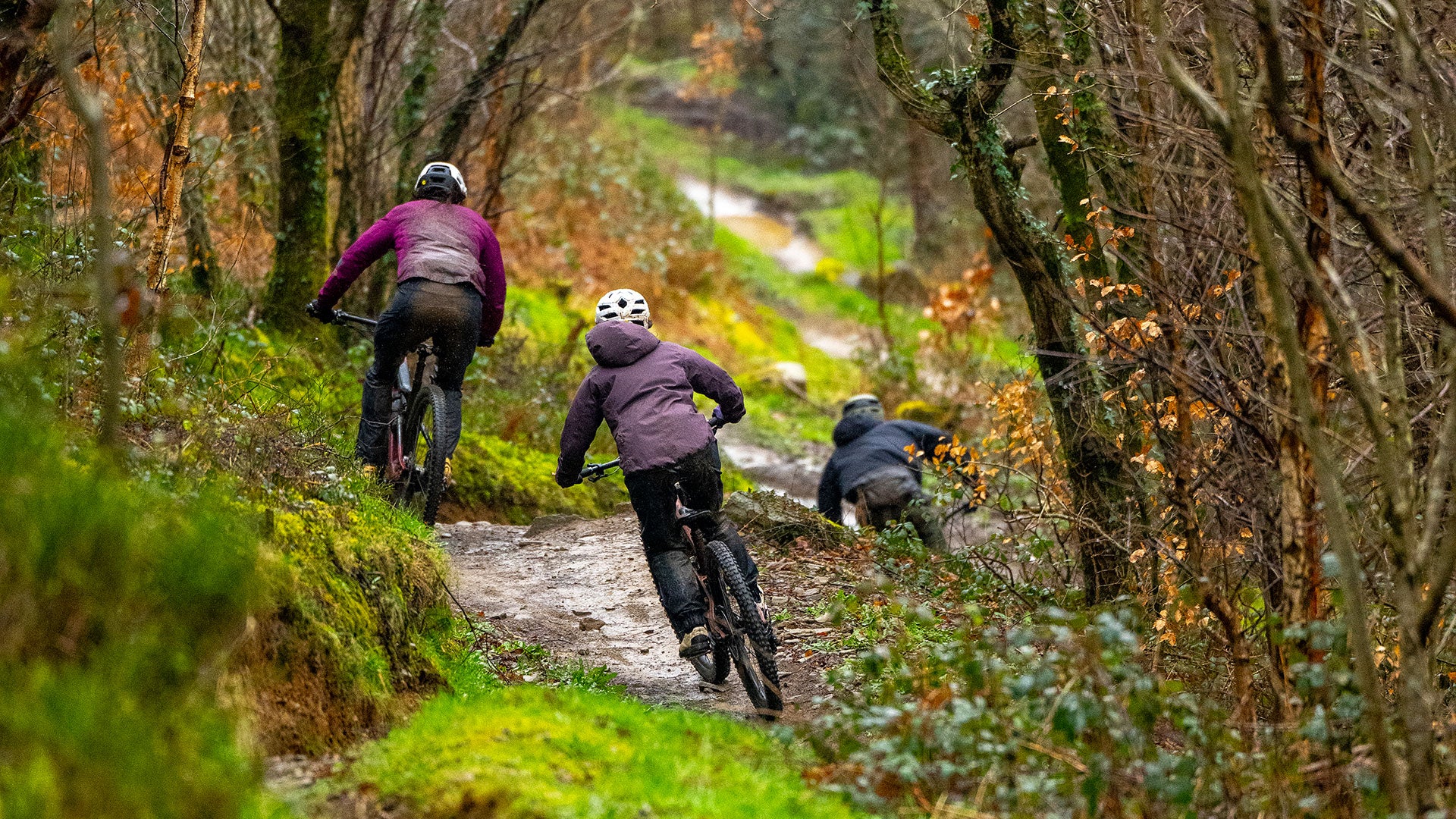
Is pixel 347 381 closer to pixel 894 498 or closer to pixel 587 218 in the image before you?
pixel 894 498

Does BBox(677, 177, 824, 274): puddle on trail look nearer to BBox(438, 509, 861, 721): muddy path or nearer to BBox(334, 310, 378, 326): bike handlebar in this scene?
BBox(438, 509, 861, 721): muddy path

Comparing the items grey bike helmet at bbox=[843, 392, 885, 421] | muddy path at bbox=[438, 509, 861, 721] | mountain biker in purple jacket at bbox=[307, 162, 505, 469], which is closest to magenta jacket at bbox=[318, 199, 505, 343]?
mountain biker in purple jacket at bbox=[307, 162, 505, 469]

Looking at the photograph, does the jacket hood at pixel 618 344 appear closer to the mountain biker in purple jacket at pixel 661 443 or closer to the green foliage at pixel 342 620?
the mountain biker in purple jacket at pixel 661 443

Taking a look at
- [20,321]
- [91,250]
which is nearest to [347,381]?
[91,250]

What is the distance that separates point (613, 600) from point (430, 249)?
2.63 meters

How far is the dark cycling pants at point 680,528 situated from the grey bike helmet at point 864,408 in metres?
4.97

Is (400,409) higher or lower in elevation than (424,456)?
higher

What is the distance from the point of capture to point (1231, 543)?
564cm

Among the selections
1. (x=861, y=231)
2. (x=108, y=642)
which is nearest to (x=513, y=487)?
(x=108, y=642)

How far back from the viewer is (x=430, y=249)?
7.48 metres

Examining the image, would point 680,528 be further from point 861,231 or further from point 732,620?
point 861,231

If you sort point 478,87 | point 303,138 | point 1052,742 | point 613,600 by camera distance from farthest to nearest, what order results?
point 478,87 → point 303,138 → point 613,600 → point 1052,742

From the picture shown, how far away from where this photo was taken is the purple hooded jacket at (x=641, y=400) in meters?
6.15

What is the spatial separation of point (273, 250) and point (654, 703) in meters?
6.55
